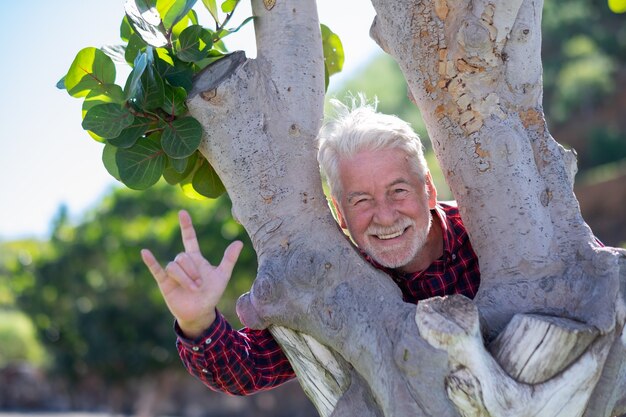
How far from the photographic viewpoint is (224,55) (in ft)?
8.73

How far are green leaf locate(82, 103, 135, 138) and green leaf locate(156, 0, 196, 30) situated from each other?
292 millimetres

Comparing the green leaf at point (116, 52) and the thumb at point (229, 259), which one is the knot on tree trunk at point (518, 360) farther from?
the green leaf at point (116, 52)

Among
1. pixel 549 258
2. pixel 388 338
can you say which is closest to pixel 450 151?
pixel 549 258

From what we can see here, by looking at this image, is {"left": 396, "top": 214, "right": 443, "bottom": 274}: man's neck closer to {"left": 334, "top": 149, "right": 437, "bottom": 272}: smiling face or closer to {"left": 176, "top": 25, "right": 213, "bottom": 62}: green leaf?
{"left": 334, "top": 149, "right": 437, "bottom": 272}: smiling face

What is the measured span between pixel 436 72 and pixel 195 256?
0.88 meters

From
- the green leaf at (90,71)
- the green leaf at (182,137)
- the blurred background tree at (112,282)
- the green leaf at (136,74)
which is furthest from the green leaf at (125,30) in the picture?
the blurred background tree at (112,282)

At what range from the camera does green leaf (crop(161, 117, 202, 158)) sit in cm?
256

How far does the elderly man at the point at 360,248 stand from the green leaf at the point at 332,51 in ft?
1.81

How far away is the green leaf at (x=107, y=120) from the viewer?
2.52 meters

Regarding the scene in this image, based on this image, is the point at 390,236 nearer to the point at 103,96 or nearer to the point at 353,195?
the point at 353,195

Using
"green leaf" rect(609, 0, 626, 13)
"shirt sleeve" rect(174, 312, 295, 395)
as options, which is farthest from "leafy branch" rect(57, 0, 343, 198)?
"green leaf" rect(609, 0, 626, 13)

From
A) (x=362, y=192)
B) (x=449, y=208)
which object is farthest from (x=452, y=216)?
(x=362, y=192)

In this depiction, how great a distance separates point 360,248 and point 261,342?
42cm

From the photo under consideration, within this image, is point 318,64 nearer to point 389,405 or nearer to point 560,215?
point 560,215
